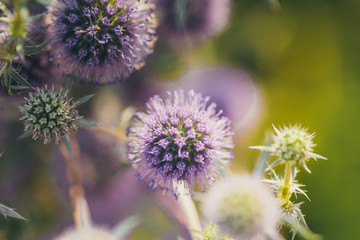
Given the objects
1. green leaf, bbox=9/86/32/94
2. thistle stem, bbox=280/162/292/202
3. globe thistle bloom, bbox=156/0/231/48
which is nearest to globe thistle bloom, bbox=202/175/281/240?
thistle stem, bbox=280/162/292/202

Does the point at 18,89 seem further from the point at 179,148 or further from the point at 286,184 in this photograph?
the point at 286,184

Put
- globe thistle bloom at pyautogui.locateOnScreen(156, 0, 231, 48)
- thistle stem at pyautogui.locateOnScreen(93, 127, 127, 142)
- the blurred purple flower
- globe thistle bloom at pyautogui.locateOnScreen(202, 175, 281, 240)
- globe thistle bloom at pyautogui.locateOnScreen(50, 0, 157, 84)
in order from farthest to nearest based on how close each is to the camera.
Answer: the blurred purple flower → globe thistle bloom at pyautogui.locateOnScreen(156, 0, 231, 48) → thistle stem at pyautogui.locateOnScreen(93, 127, 127, 142) → globe thistle bloom at pyautogui.locateOnScreen(50, 0, 157, 84) → globe thistle bloom at pyautogui.locateOnScreen(202, 175, 281, 240)

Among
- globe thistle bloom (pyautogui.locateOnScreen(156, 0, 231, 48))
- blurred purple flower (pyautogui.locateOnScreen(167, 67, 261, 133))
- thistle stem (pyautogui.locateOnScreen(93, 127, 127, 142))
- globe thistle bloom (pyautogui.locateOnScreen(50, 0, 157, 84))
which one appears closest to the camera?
globe thistle bloom (pyautogui.locateOnScreen(50, 0, 157, 84))

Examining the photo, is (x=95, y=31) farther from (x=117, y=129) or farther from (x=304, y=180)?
(x=304, y=180)

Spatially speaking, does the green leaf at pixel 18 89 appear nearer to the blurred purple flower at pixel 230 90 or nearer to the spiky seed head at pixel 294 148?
the spiky seed head at pixel 294 148

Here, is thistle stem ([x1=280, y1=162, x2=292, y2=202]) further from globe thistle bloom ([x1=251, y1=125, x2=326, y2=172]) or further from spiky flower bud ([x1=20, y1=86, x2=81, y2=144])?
spiky flower bud ([x1=20, y1=86, x2=81, y2=144])

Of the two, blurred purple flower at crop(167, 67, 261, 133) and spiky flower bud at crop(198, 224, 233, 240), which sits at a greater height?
blurred purple flower at crop(167, 67, 261, 133)

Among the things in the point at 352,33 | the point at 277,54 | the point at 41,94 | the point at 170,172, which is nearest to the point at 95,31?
the point at 41,94
